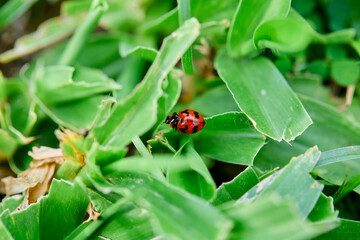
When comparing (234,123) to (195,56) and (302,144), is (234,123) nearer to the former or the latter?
(302,144)

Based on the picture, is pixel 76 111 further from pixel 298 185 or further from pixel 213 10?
pixel 298 185

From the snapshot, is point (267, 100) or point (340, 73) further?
point (340, 73)

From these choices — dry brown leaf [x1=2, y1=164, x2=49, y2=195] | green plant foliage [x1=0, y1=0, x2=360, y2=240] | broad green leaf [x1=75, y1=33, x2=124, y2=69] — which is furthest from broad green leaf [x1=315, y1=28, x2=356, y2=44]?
dry brown leaf [x1=2, y1=164, x2=49, y2=195]

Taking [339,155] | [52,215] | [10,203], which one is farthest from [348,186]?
[10,203]

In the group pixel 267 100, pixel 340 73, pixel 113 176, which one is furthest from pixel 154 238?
pixel 340 73

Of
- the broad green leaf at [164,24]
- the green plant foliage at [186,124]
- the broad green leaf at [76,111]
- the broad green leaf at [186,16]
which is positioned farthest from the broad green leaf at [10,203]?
the broad green leaf at [164,24]

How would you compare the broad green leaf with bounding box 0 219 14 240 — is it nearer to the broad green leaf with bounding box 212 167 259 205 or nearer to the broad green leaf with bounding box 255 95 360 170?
the broad green leaf with bounding box 212 167 259 205
